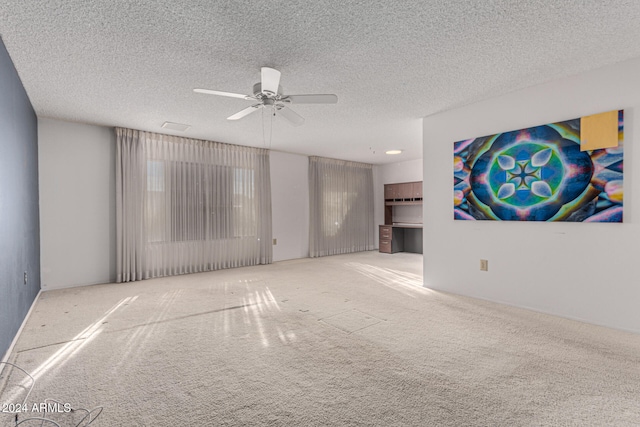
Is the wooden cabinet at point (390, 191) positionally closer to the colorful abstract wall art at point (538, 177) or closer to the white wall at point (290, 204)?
the white wall at point (290, 204)

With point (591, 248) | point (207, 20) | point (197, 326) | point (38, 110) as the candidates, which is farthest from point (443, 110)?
point (38, 110)

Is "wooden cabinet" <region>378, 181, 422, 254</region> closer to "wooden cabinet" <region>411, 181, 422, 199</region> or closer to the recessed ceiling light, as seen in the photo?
"wooden cabinet" <region>411, 181, 422, 199</region>

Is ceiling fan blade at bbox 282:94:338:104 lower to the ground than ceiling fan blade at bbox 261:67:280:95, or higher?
lower

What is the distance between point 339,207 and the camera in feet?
26.3

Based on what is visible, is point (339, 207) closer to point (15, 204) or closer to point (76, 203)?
point (76, 203)

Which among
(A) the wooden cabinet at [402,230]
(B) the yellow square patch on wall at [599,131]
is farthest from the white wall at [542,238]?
(A) the wooden cabinet at [402,230]

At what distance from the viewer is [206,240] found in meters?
5.72

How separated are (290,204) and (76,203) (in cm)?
388

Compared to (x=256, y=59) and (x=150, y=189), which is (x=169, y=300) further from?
(x=256, y=59)

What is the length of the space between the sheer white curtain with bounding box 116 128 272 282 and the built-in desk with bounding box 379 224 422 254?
10.3ft

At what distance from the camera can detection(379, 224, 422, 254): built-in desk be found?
7.96m

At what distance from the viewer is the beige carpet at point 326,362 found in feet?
5.56

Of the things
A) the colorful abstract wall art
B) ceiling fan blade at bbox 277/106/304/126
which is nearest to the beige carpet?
→ the colorful abstract wall art

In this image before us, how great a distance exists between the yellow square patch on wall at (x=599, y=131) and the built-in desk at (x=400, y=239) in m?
4.91
